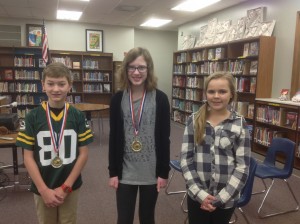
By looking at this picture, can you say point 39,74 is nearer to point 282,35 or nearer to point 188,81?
point 188,81

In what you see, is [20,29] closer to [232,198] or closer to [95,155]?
[95,155]

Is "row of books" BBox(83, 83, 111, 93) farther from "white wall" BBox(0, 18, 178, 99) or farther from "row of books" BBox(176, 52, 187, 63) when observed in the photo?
"row of books" BBox(176, 52, 187, 63)

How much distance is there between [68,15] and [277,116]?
580cm

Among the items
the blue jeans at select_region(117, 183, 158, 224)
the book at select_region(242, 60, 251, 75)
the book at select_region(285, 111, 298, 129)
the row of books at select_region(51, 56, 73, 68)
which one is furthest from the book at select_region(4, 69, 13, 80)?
the blue jeans at select_region(117, 183, 158, 224)

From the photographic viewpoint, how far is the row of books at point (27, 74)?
7.54 m

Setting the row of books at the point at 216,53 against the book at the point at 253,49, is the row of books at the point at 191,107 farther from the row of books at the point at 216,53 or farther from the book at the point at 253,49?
the book at the point at 253,49

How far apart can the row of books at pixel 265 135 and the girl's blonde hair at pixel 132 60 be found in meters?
3.70

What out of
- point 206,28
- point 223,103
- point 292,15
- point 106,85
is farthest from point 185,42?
point 223,103

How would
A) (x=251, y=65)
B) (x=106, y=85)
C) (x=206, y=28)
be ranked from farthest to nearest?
1. (x=106, y=85)
2. (x=206, y=28)
3. (x=251, y=65)

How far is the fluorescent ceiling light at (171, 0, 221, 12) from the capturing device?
577cm

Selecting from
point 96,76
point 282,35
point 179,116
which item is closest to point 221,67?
point 282,35

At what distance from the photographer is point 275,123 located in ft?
14.8

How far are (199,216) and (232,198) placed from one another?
8.8 inches

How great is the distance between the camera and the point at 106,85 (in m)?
8.40
